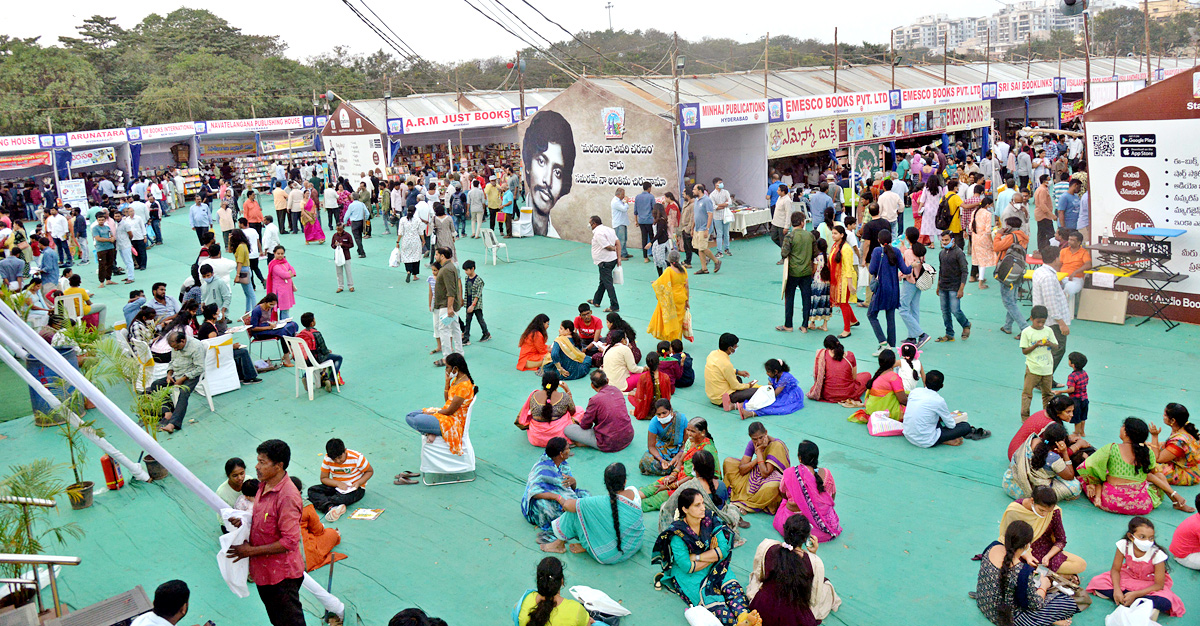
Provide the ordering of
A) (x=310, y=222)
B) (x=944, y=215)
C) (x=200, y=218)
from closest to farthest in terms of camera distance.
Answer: (x=944, y=215) → (x=200, y=218) → (x=310, y=222)

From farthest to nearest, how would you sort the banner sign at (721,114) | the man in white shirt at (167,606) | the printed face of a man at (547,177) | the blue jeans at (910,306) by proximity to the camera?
1. the printed face of a man at (547,177)
2. the banner sign at (721,114)
3. the blue jeans at (910,306)
4. the man in white shirt at (167,606)

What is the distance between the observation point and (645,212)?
15195 millimetres

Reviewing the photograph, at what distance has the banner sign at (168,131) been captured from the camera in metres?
30.2

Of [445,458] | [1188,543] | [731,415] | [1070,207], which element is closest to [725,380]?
[731,415]

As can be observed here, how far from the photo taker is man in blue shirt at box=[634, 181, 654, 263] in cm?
1509

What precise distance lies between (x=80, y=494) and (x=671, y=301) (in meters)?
6.13

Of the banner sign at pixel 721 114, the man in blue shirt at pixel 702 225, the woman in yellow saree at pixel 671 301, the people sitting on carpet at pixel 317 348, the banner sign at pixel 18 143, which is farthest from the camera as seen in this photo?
the banner sign at pixel 18 143

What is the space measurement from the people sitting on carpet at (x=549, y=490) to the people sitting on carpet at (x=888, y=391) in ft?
9.71

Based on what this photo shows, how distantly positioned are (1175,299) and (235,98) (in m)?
40.4

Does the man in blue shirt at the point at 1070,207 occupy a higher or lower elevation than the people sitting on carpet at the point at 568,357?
higher

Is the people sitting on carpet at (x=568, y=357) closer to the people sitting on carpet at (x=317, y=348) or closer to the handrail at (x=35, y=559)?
the people sitting on carpet at (x=317, y=348)

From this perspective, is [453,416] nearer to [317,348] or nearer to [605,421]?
[605,421]

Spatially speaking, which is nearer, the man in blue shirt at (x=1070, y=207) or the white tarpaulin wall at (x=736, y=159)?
the man in blue shirt at (x=1070, y=207)

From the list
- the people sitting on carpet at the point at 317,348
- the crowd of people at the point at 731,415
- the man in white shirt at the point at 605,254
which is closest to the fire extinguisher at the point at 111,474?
the crowd of people at the point at 731,415
